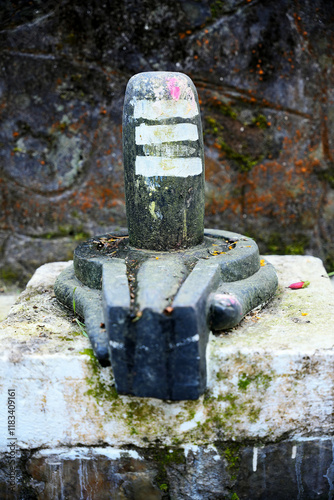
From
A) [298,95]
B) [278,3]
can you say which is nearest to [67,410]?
[298,95]

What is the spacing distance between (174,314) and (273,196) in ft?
6.16

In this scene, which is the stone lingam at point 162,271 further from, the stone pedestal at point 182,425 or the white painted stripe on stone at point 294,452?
the white painted stripe on stone at point 294,452

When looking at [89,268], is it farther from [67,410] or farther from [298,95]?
[298,95]

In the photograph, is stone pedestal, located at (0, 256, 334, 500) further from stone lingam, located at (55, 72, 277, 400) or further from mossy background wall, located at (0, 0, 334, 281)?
mossy background wall, located at (0, 0, 334, 281)

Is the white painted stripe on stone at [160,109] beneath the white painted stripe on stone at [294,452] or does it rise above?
above

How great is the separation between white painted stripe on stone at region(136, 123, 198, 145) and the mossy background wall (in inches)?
47.7

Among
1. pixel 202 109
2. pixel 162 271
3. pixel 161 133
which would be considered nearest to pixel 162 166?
pixel 161 133

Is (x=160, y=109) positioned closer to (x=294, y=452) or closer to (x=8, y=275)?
(x=294, y=452)

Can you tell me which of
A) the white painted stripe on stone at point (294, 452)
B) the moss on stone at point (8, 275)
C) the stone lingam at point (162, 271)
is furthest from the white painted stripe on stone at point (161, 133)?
the moss on stone at point (8, 275)

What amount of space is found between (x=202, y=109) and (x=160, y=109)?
4.09 ft

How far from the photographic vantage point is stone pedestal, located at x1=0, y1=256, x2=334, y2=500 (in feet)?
4.52

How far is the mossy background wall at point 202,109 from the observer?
267 centimetres

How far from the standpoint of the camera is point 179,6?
8.71ft

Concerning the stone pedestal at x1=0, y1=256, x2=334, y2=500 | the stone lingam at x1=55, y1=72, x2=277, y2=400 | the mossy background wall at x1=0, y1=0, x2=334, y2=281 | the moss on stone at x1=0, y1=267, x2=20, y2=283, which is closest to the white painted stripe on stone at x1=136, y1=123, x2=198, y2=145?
the stone lingam at x1=55, y1=72, x2=277, y2=400
